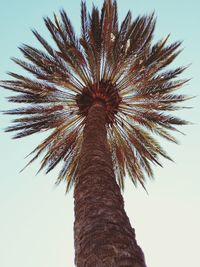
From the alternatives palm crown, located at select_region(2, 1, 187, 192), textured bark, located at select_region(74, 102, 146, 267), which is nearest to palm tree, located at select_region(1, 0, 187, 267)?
palm crown, located at select_region(2, 1, 187, 192)

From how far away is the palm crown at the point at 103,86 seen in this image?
9742mm

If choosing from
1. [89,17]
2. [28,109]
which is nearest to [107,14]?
[89,17]

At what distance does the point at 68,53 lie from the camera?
9875mm

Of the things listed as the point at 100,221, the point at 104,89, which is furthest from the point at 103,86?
the point at 100,221

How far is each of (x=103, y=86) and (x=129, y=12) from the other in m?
2.29

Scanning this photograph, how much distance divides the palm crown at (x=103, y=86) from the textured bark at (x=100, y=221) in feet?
14.6

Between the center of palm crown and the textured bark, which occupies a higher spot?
the center of palm crown

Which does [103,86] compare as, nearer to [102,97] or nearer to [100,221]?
[102,97]

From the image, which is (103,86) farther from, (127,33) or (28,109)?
(28,109)

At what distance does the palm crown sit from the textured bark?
4450mm

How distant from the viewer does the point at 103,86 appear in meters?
9.83

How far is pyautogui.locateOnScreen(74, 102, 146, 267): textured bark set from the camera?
3.48 metres

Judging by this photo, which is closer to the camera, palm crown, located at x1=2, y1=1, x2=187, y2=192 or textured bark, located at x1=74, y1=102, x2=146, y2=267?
textured bark, located at x1=74, y1=102, x2=146, y2=267

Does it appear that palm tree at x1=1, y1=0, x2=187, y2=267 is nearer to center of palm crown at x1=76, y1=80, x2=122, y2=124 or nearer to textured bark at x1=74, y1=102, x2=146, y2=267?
center of palm crown at x1=76, y1=80, x2=122, y2=124
